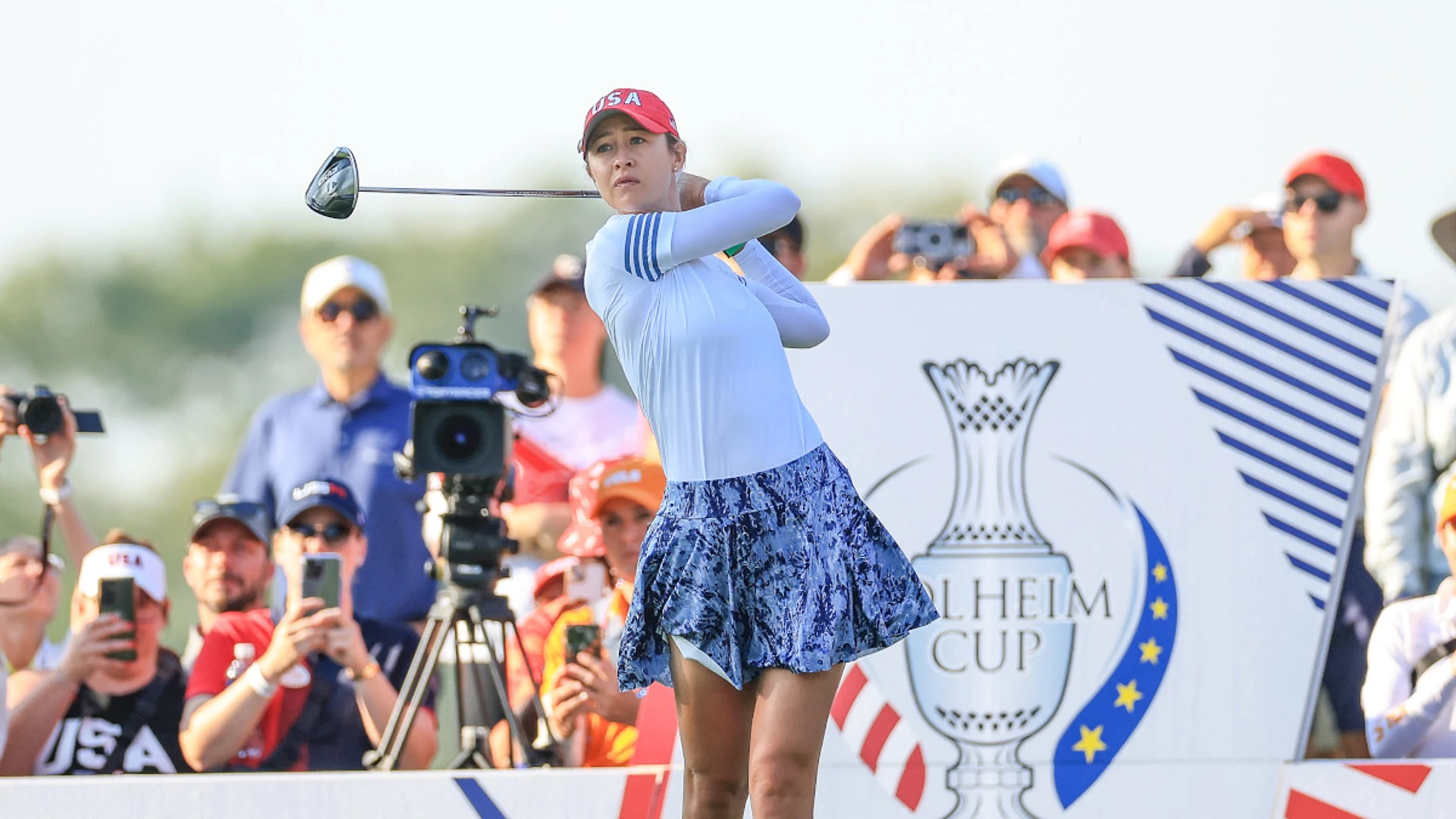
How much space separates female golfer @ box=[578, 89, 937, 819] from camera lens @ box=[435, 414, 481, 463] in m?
1.60

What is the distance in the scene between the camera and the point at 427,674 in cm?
562

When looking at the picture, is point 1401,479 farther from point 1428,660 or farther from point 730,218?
point 730,218

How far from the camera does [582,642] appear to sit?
5.68 m

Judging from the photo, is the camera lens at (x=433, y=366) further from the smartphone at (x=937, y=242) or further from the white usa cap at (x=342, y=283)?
the smartphone at (x=937, y=242)

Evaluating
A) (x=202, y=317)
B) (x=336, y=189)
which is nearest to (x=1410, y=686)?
(x=336, y=189)

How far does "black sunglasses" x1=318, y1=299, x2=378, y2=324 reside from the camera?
703 cm

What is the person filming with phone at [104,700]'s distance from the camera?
5.80 m

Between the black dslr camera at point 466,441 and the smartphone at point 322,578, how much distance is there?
258mm

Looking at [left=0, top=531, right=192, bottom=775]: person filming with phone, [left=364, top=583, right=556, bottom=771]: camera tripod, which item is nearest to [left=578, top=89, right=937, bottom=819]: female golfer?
[left=364, top=583, right=556, bottom=771]: camera tripod

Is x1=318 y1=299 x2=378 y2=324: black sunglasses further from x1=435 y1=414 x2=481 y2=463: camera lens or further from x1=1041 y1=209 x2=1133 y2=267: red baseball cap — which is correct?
x1=1041 y1=209 x2=1133 y2=267: red baseball cap

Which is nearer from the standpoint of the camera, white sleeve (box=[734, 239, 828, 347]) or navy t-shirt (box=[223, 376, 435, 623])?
white sleeve (box=[734, 239, 828, 347])

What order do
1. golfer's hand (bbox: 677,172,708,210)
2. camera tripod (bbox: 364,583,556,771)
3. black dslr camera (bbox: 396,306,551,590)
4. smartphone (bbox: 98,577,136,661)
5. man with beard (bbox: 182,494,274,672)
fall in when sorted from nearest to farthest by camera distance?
golfer's hand (bbox: 677,172,708,210)
camera tripod (bbox: 364,583,556,771)
black dslr camera (bbox: 396,306,551,590)
smartphone (bbox: 98,577,136,661)
man with beard (bbox: 182,494,274,672)

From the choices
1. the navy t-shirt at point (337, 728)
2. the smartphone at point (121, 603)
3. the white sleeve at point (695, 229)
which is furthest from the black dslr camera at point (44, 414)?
the white sleeve at point (695, 229)

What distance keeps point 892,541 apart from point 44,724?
2689 millimetres
